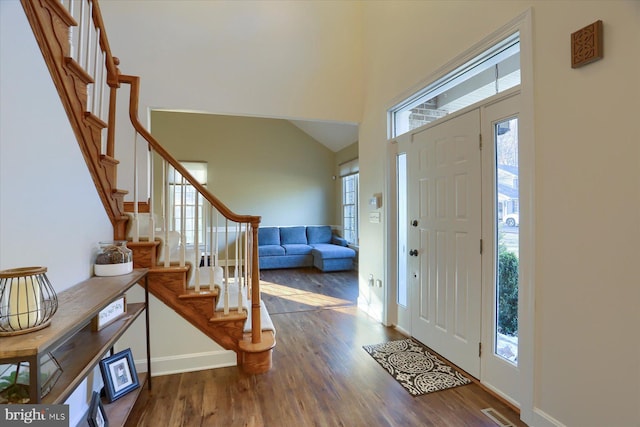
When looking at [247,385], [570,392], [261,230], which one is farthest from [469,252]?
[261,230]

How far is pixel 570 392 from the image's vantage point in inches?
64.5

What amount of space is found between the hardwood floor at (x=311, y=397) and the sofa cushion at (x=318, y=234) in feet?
14.5

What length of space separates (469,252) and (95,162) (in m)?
2.66

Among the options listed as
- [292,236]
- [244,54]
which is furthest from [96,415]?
[292,236]

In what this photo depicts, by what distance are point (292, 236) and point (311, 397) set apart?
5396 mm

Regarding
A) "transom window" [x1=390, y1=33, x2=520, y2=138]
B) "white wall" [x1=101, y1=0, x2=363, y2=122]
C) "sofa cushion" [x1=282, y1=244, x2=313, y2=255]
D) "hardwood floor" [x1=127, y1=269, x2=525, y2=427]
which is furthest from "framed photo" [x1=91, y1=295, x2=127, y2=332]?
"sofa cushion" [x1=282, y1=244, x2=313, y2=255]

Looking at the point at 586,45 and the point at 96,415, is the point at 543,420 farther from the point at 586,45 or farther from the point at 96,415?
the point at 96,415

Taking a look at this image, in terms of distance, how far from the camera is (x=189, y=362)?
2564 millimetres

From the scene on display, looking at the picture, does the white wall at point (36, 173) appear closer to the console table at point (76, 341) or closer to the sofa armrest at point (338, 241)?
the console table at point (76, 341)

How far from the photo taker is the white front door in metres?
2.35

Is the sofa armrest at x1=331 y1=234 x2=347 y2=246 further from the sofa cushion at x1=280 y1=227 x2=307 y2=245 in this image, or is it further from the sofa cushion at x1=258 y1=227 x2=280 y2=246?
the sofa cushion at x1=258 y1=227 x2=280 y2=246

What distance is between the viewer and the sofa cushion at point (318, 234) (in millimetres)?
7595

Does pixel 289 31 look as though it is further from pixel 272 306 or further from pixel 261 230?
pixel 261 230

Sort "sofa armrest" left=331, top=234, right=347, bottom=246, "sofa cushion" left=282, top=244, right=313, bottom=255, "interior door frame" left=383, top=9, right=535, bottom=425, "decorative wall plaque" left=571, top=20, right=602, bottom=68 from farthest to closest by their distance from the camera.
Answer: "sofa armrest" left=331, top=234, right=347, bottom=246, "sofa cushion" left=282, top=244, right=313, bottom=255, "interior door frame" left=383, top=9, right=535, bottom=425, "decorative wall plaque" left=571, top=20, right=602, bottom=68
